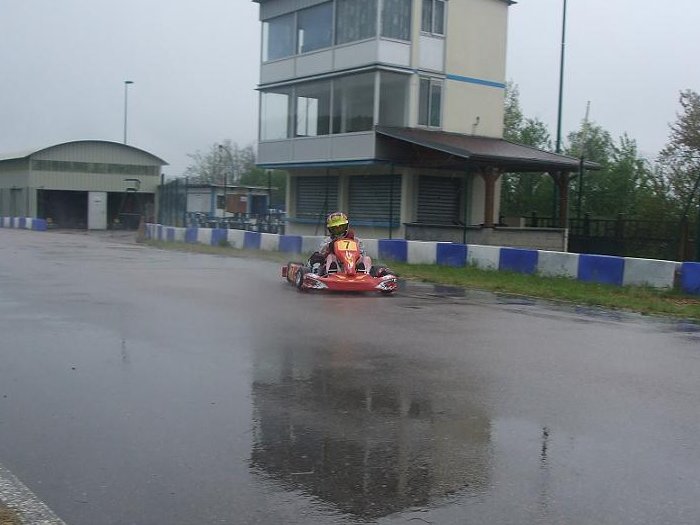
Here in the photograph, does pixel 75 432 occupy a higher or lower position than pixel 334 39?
lower

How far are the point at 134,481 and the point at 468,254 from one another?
16086mm

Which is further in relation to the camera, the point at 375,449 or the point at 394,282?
the point at 394,282

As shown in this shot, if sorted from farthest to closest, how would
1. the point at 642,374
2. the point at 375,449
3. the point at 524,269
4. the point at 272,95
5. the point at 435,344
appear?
1. the point at 272,95
2. the point at 524,269
3. the point at 435,344
4. the point at 642,374
5. the point at 375,449

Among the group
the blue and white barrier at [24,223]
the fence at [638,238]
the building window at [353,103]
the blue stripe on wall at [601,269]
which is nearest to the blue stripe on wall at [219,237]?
the building window at [353,103]

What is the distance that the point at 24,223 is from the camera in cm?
4844

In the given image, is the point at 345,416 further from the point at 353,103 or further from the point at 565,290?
the point at 353,103

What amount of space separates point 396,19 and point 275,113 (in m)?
6.94

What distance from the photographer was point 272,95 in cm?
3194

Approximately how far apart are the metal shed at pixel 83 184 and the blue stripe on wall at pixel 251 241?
24090mm

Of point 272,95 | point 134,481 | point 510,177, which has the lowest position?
point 134,481

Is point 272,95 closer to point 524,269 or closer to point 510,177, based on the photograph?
point 510,177

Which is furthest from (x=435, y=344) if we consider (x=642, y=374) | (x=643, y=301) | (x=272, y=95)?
(x=272, y=95)

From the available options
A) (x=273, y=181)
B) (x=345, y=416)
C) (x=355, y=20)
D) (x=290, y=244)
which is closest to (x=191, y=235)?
(x=290, y=244)

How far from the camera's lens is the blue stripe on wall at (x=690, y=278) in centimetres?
1553
